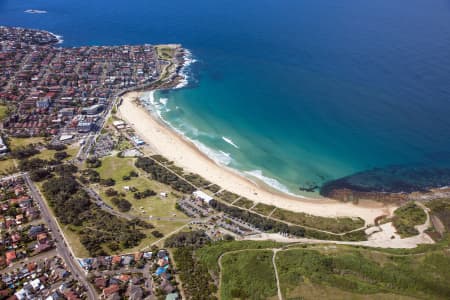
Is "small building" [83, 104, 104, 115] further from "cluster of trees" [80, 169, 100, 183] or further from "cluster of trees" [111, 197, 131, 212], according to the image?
"cluster of trees" [111, 197, 131, 212]

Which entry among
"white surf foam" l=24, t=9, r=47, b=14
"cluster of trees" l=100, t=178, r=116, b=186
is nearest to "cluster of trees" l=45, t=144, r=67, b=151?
"cluster of trees" l=100, t=178, r=116, b=186

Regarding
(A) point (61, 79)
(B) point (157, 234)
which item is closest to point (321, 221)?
(B) point (157, 234)

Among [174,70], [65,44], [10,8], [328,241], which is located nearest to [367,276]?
[328,241]

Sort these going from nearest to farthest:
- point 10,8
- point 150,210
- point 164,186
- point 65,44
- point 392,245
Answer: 1. point 392,245
2. point 150,210
3. point 164,186
4. point 65,44
5. point 10,8

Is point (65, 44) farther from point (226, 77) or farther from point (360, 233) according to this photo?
point (360, 233)

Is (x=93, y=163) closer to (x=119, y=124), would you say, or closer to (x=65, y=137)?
(x=65, y=137)

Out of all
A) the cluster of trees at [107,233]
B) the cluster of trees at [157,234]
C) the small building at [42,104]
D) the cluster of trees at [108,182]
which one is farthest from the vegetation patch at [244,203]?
the small building at [42,104]
